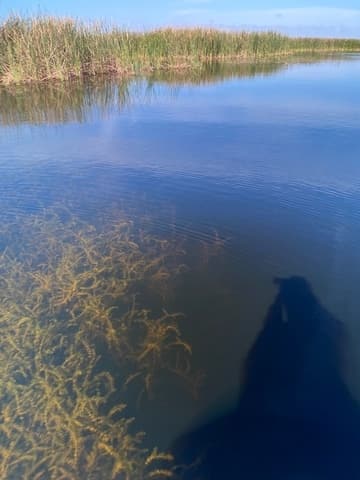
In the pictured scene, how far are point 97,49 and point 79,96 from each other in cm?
334

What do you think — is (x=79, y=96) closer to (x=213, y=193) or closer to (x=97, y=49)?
(x=97, y=49)

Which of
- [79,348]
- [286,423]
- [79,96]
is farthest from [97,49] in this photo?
[286,423]

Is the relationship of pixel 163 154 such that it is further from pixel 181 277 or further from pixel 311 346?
pixel 311 346

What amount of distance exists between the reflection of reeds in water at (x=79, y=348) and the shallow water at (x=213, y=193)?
0.40 ft

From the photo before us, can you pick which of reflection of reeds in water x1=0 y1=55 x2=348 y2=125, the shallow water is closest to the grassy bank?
reflection of reeds in water x1=0 y1=55 x2=348 y2=125

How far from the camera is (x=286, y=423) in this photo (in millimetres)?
1639

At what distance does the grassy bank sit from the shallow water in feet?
5.52

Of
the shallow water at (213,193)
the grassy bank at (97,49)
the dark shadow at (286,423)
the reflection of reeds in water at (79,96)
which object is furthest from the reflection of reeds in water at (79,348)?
the grassy bank at (97,49)

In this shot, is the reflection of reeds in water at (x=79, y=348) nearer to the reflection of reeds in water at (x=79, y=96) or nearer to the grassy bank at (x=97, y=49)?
the reflection of reeds in water at (x=79, y=96)

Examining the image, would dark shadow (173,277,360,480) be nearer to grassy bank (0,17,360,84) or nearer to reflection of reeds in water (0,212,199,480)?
reflection of reeds in water (0,212,199,480)

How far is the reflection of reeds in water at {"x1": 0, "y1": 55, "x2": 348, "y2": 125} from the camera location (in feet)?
21.8

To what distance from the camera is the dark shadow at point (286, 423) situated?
1491 millimetres

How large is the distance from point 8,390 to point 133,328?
2.32ft

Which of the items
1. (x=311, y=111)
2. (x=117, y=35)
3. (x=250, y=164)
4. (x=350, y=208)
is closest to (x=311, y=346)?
(x=350, y=208)
